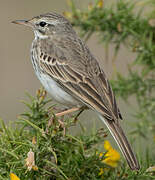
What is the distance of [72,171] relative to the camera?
109 inches

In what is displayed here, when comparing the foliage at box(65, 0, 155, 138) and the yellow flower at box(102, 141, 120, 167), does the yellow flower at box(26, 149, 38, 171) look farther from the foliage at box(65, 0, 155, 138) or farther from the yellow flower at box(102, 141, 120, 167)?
the foliage at box(65, 0, 155, 138)

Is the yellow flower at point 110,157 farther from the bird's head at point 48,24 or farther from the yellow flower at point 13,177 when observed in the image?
the bird's head at point 48,24

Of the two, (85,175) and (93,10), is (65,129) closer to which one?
(85,175)

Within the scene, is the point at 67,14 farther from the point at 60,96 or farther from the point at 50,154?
the point at 50,154

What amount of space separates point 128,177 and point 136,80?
1.71m

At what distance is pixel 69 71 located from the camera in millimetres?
4613

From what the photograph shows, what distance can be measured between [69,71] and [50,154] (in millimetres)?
2000

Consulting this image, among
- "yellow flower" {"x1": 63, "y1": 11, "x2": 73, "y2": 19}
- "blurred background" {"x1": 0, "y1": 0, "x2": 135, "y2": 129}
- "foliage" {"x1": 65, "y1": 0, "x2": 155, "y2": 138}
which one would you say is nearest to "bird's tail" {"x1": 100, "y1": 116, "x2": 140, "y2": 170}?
"foliage" {"x1": 65, "y1": 0, "x2": 155, "y2": 138}

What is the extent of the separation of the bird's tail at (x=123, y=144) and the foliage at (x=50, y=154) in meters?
0.07

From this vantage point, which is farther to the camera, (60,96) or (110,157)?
(60,96)

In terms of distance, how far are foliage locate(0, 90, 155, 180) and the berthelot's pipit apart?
0.77m

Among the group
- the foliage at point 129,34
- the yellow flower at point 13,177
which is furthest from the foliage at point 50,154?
the foliage at point 129,34

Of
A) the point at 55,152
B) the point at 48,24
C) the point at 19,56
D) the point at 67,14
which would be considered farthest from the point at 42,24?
the point at 19,56

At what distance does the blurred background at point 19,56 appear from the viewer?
31.3 ft
